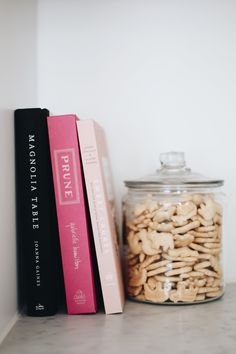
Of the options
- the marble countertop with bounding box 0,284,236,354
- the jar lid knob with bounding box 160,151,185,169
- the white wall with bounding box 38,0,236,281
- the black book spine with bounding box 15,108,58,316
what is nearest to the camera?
the marble countertop with bounding box 0,284,236,354

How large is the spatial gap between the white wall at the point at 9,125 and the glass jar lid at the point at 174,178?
0.24 m

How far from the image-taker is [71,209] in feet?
2.81

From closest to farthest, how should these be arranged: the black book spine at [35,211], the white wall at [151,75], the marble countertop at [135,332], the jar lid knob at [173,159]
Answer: the marble countertop at [135,332], the black book spine at [35,211], the jar lid knob at [173,159], the white wall at [151,75]

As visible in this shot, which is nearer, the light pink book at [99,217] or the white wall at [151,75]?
the light pink book at [99,217]

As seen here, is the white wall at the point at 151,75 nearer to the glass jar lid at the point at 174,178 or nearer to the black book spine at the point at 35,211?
the glass jar lid at the point at 174,178

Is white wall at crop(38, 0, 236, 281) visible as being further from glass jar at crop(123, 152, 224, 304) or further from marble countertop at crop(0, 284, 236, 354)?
marble countertop at crop(0, 284, 236, 354)

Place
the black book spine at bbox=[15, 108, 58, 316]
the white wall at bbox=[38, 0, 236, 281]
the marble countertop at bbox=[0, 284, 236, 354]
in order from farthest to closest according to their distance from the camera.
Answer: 1. the white wall at bbox=[38, 0, 236, 281]
2. the black book spine at bbox=[15, 108, 58, 316]
3. the marble countertop at bbox=[0, 284, 236, 354]

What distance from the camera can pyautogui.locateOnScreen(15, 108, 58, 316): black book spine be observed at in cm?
84

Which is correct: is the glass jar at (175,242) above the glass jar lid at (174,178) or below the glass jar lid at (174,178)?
below

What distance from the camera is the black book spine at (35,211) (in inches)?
33.1

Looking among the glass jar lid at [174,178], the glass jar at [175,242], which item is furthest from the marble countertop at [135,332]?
the glass jar lid at [174,178]

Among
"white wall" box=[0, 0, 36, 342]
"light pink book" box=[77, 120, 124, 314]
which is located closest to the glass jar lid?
"light pink book" box=[77, 120, 124, 314]

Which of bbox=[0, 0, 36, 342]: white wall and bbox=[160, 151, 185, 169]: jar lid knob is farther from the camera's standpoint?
bbox=[160, 151, 185, 169]: jar lid knob

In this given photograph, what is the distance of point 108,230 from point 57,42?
440mm
